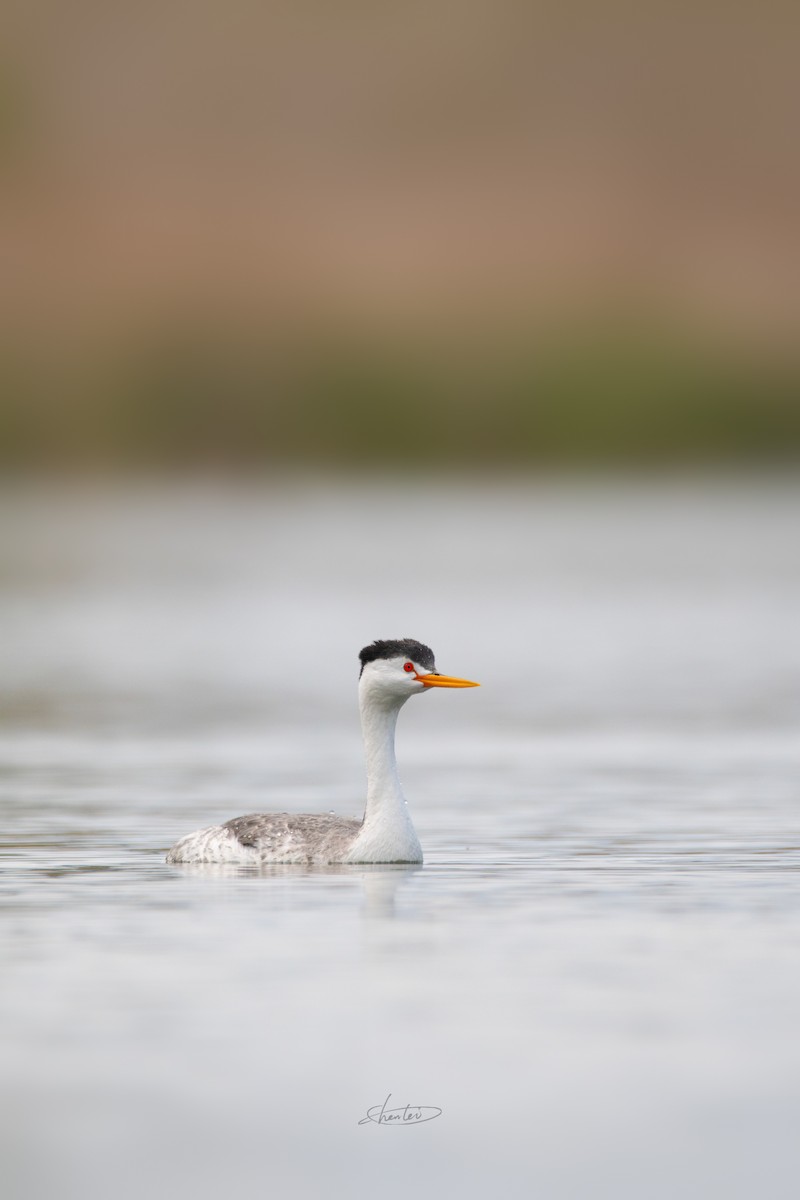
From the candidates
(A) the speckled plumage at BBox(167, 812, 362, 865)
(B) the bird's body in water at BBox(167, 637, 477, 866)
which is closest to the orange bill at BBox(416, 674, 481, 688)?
(B) the bird's body in water at BBox(167, 637, 477, 866)

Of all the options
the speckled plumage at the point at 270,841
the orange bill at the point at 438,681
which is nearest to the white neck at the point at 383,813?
the speckled plumage at the point at 270,841

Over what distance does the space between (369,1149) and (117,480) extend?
127m

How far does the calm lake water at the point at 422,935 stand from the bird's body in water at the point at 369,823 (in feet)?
0.60

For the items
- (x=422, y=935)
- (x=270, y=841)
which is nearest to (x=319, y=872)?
(x=270, y=841)

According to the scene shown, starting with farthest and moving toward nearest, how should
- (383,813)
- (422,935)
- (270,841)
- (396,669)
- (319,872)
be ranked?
(396,669) < (270,841) < (319,872) < (383,813) < (422,935)

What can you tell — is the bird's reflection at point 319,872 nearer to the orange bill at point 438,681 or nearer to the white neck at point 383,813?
the white neck at point 383,813

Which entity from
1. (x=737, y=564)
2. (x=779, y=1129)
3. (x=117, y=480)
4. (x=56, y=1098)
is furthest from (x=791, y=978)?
(x=117, y=480)

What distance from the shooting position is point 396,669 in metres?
19.1

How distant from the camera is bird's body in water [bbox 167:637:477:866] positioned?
18.6 m

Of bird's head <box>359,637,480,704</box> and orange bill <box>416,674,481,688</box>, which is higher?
bird's head <box>359,637,480,704</box>

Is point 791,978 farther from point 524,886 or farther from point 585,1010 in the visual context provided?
point 524,886

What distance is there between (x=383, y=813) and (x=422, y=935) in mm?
2741

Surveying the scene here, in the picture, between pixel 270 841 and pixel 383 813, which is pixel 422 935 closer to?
pixel 383 813

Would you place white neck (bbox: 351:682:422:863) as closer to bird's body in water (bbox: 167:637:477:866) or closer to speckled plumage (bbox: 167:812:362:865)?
bird's body in water (bbox: 167:637:477:866)
